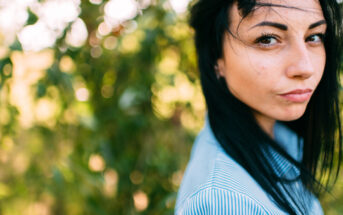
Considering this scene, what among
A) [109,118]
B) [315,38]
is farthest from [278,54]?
[109,118]

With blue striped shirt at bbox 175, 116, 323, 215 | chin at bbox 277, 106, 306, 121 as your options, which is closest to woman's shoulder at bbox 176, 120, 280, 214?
blue striped shirt at bbox 175, 116, 323, 215

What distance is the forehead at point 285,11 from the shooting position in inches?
32.9

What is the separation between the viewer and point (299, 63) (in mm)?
838

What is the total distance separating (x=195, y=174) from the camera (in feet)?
2.77

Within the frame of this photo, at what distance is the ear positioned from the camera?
102 cm

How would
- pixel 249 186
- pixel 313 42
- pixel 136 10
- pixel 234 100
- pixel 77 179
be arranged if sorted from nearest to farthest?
pixel 249 186
pixel 313 42
pixel 234 100
pixel 77 179
pixel 136 10

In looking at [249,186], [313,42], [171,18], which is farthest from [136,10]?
[249,186]

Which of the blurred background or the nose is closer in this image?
the nose

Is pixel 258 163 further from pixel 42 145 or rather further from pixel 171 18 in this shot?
pixel 42 145

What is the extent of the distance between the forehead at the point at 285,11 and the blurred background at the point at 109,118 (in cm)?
70

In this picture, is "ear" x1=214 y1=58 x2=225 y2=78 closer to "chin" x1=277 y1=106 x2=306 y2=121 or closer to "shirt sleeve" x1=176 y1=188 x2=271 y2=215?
"chin" x1=277 y1=106 x2=306 y2=121

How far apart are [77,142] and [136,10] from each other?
72 cm

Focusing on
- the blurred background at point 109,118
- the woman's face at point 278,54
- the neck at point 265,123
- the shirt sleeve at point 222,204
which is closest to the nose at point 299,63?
the woman's face at point 278,54

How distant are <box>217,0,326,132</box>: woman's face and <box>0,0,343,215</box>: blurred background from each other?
66cm
